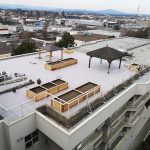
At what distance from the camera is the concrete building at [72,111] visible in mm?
13938

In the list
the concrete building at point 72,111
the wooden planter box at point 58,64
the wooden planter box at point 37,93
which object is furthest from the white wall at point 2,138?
the wooden planter box at point 58,64

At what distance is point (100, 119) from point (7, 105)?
8246 mm

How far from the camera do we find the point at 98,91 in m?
19.5

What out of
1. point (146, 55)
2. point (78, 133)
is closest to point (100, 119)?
point (78, 133)

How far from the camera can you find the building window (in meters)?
15.0

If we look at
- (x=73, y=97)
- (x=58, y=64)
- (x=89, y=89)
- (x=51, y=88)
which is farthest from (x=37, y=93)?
(x=58, y=64)

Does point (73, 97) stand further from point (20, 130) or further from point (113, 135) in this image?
point (113, 135)

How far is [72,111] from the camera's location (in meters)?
15.8

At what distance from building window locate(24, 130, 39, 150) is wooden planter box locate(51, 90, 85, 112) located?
2.87m

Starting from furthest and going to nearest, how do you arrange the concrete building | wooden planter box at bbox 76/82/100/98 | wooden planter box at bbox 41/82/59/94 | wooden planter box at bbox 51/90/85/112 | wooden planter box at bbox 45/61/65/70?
wooden planter box at bbox 45/61/65/70 → wooden planter box at bbox 41/82/59/94 → wooden planter box at bbox 76/82/100/98 → wooden planter box at bbox 51/90/85/112 → the concrete building

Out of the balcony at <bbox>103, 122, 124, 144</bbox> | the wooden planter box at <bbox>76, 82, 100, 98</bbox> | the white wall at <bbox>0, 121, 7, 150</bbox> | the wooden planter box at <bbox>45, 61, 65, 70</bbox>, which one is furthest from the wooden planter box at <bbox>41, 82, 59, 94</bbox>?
the balcony at <bbox>103, 122, 124, 144</bbox>

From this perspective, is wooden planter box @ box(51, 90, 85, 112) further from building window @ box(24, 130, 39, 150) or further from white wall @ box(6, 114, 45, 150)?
building window @ box(24, 130, 39, 150)

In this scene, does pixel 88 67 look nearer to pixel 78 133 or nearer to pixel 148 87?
pixel 148 87

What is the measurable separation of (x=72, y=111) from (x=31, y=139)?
412 cm
